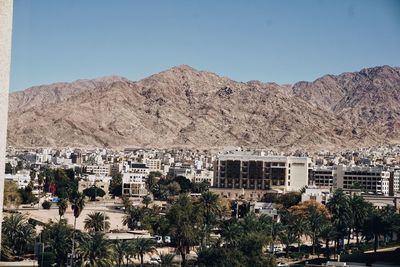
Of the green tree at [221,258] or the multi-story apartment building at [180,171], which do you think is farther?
the multi-story apartment building at [180,171]

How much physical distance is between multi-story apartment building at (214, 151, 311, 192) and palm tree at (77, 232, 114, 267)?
111ft

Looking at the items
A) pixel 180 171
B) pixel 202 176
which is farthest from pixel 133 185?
pixel 180 171

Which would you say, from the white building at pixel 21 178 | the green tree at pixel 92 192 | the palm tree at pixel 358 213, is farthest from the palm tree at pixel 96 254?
the green tree at pixel 92 192

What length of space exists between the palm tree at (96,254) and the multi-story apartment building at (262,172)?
111 ft

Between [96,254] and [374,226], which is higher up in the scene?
[374,226]

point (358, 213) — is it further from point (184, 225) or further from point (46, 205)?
point (46, 205)

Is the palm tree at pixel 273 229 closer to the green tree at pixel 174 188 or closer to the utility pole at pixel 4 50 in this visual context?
the utility pole at pixel 4 50

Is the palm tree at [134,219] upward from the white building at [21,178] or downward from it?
downward

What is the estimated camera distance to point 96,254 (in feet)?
68.9

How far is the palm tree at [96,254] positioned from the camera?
2088 cm

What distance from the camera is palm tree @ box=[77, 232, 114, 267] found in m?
20.9

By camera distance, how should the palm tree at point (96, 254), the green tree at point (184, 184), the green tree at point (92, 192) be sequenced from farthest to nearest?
the green tree at point (184, 184) → the green tree at point (92, 192) → the palm tree at point (96, 254)

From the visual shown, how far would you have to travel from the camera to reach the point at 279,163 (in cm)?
5491

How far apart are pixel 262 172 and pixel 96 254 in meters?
34.9
